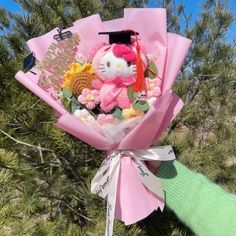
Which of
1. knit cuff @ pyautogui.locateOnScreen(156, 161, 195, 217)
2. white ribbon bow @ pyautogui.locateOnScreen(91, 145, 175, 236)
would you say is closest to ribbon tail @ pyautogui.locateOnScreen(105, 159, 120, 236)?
white ribbon bow @ pyautogui.locateOnScreen(91, 145, 175, 236)

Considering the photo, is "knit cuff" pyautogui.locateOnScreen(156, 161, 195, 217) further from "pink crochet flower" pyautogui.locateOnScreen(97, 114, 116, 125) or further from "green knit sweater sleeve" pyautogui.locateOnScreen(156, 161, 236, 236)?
"pink crochet flower" pyautogui.locateOnScreen(97, 114, 116, 125)

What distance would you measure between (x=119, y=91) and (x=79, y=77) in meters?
0.08

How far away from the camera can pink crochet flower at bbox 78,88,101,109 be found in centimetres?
85

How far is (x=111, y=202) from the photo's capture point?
78 cm

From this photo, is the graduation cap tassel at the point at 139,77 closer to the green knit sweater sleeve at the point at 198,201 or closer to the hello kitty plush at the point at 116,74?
the hello kitty plush at the point at 116,74

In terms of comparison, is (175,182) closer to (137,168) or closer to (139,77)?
(137,168)

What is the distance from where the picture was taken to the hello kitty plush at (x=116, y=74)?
847 millimetres

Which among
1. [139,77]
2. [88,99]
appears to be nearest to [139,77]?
[139,77]

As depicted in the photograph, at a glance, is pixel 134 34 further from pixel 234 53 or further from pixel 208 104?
pixel 234 53

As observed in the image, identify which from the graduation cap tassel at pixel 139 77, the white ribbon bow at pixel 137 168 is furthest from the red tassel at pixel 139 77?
the white ribbon bow at pixel 137 168

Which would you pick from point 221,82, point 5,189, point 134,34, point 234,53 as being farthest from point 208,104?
point 5,189

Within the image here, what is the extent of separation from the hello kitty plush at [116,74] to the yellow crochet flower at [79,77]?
0.8 inches

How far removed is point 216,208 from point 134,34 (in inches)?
14.4

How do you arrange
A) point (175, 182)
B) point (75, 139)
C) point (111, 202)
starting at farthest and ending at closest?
point (75, 139)
point (175, 182)
point (111, 202)
